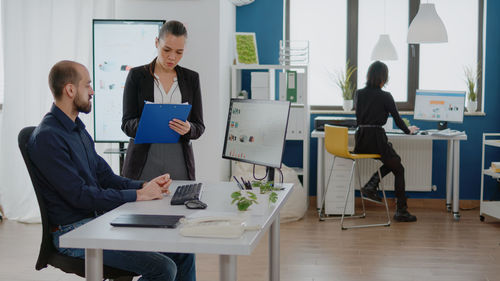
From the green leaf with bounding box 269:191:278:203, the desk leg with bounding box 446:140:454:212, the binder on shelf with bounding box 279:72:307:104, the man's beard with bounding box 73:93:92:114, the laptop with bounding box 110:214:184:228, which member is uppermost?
the binder on shelf with bounding box 279:72:307:104

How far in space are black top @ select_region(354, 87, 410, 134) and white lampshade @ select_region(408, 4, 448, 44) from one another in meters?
0.54

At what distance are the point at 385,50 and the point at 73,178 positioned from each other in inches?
152

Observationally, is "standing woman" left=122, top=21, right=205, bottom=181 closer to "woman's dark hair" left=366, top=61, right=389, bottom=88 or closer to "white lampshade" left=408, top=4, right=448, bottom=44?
"woman's dark hair" left=366, top=61, right=389, bottom=88

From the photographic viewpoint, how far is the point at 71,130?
7.43 feet

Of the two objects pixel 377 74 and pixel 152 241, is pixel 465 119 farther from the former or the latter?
pixel 152 241

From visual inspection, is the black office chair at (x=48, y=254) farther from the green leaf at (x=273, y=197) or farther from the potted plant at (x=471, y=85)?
the potted plant at (x=471, y=85)

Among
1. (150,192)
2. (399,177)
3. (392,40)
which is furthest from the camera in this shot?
(392,40)

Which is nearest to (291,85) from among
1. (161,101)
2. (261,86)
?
(261,86)

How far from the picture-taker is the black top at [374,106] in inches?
196

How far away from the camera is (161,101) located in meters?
2.90

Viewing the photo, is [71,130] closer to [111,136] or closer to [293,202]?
[111,136]

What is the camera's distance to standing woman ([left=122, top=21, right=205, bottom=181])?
2.82 meters

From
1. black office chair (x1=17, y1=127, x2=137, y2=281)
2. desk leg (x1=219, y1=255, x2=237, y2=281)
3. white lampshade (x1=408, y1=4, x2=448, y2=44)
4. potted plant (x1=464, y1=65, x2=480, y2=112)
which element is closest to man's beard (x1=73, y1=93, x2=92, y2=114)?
black office chair (x1=17, y1=127, x2=137, y2=281)

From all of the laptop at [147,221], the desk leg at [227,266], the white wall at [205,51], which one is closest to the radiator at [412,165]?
the white wall at [205,51]
